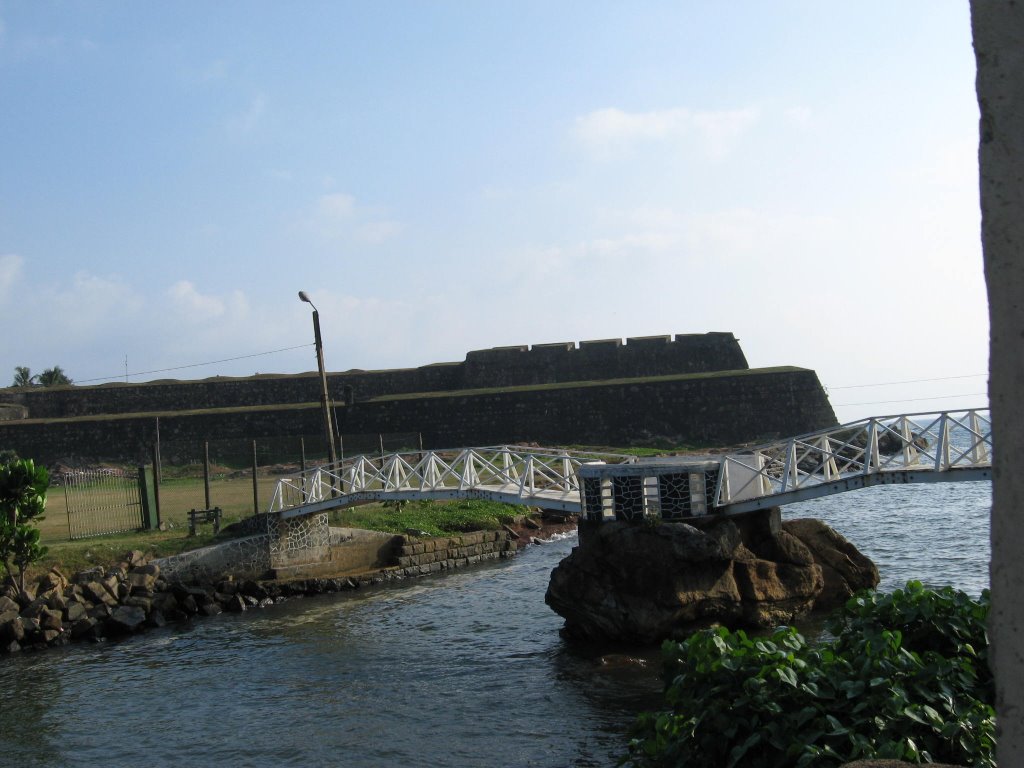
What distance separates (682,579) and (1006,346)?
33.0ft

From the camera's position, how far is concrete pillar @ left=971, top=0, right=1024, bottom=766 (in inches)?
93.4

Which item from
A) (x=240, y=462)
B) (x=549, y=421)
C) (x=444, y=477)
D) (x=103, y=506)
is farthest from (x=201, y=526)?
(x=549, y=421)

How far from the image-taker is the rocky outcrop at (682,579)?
1205 centimetres

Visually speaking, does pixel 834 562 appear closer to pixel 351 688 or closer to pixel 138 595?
pixel 351 688

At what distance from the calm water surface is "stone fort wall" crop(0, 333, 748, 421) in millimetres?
23922

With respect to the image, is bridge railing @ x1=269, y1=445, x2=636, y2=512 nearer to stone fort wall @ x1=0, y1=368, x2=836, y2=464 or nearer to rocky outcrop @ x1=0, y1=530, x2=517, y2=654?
rocky outcrop @ x1=0, y1=530, x2=517, y2=654

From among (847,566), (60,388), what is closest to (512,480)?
(847,566)

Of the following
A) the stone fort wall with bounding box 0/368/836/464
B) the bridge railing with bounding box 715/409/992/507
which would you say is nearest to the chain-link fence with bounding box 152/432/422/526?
the stone fort wall with bounding box 0/368/836/464

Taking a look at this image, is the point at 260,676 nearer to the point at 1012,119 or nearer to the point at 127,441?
the point at 1012,119

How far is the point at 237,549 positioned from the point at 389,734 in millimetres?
8476

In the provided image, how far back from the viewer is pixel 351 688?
11.5 meters

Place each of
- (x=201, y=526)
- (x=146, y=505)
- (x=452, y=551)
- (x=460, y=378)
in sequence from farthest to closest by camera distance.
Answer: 1. (x=460, y=378)
2. (x=452, y=551)
3. (x=146, y=505)
4. (x=201, y=526)

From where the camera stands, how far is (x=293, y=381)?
4100 centimetres

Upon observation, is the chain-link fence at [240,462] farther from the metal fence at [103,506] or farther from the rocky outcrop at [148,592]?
the rocky outcrop at [148,592]
